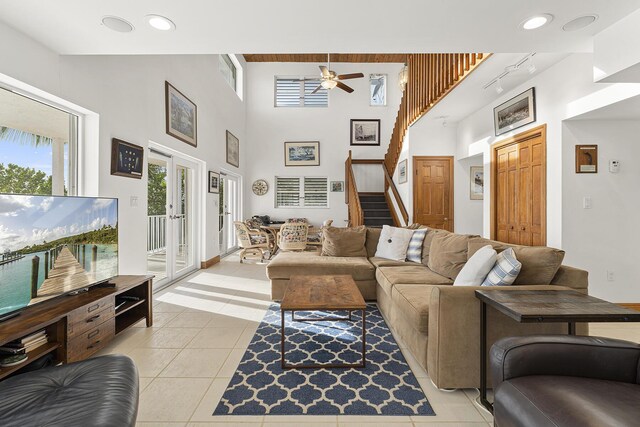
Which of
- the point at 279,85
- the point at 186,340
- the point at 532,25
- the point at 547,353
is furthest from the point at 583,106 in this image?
the point at 279,85

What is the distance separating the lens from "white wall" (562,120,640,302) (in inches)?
136

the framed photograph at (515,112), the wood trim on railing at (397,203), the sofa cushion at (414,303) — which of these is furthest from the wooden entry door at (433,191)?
the sofa cushion at (414,303)

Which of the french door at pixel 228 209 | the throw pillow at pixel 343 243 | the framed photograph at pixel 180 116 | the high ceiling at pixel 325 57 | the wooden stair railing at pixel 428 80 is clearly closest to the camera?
the wooden stair railing at pixel 428 80

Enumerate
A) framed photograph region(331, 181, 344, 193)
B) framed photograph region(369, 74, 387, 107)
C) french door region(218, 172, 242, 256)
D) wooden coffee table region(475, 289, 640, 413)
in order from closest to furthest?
1. wooden coffee table region(475, 289, 640, 413)
2. french door region(218, 172, 242, 256)
3. framed photograph region(331, 181, 344, 193)
4. framed photograph region(369, 74, 387, 107)

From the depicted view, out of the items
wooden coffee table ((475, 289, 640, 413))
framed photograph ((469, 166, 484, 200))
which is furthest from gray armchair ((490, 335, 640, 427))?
framed photograph ((469, 166, 484, 200))

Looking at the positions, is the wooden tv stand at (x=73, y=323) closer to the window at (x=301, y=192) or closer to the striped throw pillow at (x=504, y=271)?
the striped throw pillow at (x=504, y=271)

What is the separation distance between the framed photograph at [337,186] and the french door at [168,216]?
172 inches

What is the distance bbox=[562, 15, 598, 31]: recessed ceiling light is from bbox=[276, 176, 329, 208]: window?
6887 mm

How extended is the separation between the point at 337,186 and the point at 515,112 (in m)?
5.20

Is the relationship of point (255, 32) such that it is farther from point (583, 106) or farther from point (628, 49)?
point (583, 106)

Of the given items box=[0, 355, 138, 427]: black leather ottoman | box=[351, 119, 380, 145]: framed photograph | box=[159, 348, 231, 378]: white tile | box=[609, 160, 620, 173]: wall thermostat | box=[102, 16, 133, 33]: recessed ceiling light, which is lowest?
box=[159, 348, 231, 378]: white tile

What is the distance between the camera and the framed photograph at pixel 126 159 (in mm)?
3197

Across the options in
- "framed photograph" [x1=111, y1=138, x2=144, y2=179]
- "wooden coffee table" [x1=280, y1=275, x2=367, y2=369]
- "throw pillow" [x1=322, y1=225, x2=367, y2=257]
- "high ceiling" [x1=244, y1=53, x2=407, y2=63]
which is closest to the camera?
"wooden coffee table" [x1=280, y1=275, x2=367, y2=369]

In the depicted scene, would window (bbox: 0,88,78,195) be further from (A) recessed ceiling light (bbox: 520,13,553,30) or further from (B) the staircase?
(B) the staircase
